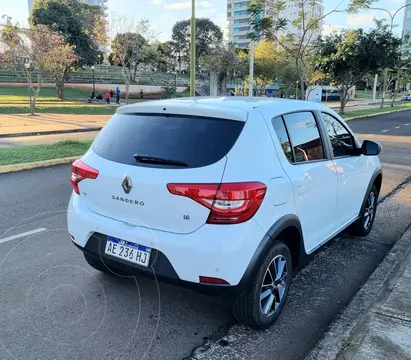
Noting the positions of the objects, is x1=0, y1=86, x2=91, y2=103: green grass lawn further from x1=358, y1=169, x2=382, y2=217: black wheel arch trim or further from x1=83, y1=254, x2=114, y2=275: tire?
x1=83, y1=254, x2=114, y2=275: tire

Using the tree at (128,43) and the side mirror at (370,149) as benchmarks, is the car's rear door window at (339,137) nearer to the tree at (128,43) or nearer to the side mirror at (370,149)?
the side mirror at (370,149)

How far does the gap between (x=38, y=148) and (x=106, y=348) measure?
29.1 ft

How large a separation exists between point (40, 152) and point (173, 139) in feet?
26.6

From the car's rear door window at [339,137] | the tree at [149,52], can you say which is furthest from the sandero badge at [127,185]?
the tree at [149,52]

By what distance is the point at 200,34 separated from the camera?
262ft

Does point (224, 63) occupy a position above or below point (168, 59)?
below

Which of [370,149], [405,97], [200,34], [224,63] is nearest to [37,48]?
[224,63]

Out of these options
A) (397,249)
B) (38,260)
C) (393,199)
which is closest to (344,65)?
(393,199)

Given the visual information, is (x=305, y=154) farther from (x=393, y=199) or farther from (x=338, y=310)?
(x=393, y=199)

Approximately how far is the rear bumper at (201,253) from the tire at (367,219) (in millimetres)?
2632

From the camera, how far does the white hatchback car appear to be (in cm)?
258

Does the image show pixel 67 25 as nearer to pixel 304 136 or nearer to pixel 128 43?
pixel 128 43

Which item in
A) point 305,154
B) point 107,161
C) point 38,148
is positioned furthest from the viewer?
point 38,148

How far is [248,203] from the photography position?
2.58m
